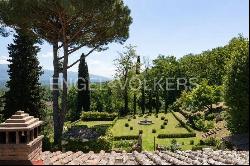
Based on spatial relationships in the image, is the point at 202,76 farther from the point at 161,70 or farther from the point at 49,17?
the point at 49,17

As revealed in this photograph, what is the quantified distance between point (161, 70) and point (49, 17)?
4812 centimetres

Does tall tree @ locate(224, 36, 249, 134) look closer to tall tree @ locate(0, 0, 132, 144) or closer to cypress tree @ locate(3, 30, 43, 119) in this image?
tall tree @ locate(0, 0, 132, 144)

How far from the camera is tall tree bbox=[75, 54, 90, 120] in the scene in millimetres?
67562

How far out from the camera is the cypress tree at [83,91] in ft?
222

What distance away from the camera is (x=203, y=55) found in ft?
247

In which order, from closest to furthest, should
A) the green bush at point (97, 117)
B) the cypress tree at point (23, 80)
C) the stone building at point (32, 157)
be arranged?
the stone building at point (32, 157) → the cypress tree at point (23, 80) → the green bush at point (97, 117)

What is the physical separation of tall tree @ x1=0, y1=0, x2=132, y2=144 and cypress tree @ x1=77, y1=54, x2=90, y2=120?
3363 cm

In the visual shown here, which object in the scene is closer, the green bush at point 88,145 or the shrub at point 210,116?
the green bush at point 88,145

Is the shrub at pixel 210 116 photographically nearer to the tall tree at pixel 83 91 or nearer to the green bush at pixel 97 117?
the green bush at pixel 97 117

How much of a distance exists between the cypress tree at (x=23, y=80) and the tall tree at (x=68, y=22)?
15.4 ft

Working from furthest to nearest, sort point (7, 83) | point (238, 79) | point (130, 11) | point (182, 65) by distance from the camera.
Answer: point (182, 65), point (7, 83), point (130, 11), point (238, 79)

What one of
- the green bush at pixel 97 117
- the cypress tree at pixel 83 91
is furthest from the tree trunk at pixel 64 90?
the cypress tree at pixel 83 91

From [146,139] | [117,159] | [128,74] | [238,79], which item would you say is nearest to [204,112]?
[146,139]

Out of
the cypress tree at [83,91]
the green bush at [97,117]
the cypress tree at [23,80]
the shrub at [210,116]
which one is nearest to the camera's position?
the cypress tree at [23,80]
